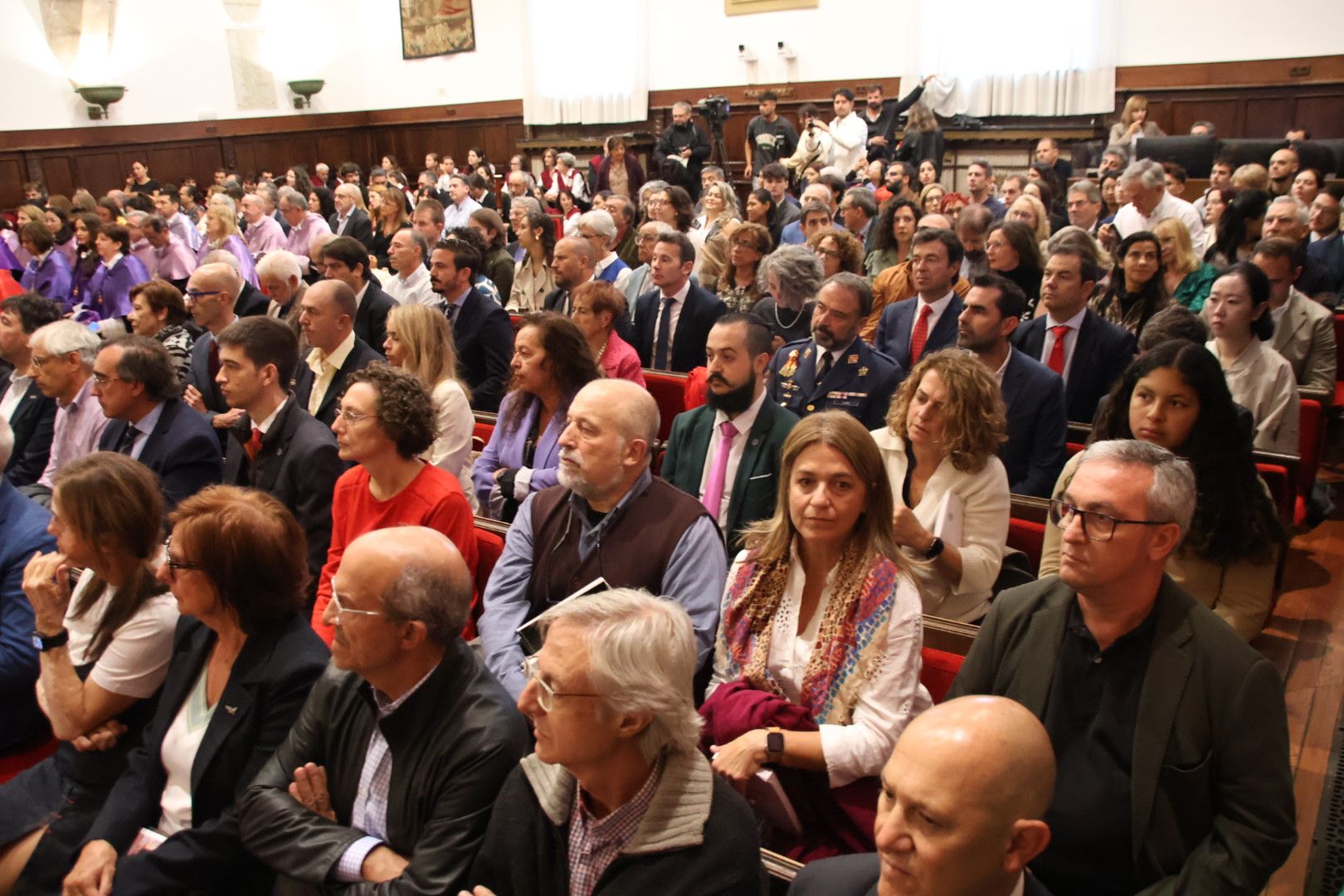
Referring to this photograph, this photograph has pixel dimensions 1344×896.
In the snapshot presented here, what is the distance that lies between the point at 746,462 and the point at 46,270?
23.5 feet

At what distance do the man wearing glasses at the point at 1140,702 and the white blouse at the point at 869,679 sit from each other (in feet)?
0.46

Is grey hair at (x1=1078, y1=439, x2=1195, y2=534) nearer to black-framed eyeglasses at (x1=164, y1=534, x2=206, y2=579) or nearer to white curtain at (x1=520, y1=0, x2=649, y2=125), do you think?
black-framed eyeglasses at (x1=164, y1=534, x2=206, y2=579)

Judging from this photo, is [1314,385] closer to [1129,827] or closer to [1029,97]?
[1129,827]

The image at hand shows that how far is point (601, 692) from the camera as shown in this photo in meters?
1.63

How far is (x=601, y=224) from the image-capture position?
6121 millimetres

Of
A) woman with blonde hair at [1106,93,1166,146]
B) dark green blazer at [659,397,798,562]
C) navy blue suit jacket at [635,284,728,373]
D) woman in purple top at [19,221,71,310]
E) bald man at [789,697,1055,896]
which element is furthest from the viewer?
woman with blonde hair at [1106,93,1166,146]

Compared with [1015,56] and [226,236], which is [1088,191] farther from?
[226,236]

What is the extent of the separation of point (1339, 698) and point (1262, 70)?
10.0 metres

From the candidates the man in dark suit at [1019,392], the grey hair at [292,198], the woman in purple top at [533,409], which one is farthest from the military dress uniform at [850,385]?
the grey hair at [292,198]

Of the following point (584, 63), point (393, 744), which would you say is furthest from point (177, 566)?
point (584, 63)

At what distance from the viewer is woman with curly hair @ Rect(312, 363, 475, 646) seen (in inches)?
116

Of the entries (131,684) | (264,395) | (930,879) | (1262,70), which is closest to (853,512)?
(930,879)

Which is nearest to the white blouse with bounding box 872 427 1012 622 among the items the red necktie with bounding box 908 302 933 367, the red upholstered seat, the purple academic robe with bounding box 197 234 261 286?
the red upholstered seat

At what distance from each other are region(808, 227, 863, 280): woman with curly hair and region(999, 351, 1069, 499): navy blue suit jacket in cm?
184
